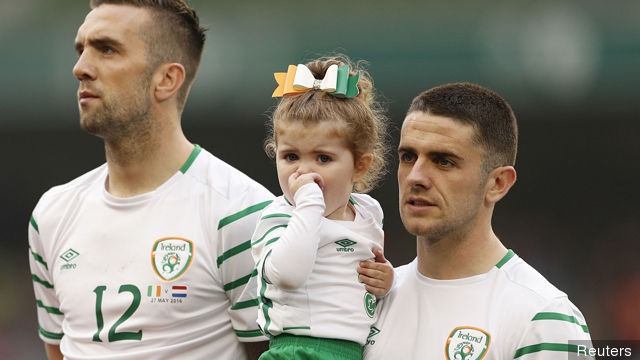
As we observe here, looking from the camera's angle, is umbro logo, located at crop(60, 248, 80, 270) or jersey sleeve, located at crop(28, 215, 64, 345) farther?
jersey sleeve, located at crop(28, 215, 64, 345)

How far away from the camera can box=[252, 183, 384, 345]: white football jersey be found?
314 centimetres

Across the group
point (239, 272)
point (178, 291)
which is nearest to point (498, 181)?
point (239, 272)

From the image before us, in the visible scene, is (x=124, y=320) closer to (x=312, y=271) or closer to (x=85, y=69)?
(x=312, y=271)

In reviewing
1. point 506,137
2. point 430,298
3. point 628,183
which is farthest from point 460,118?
point 628,183

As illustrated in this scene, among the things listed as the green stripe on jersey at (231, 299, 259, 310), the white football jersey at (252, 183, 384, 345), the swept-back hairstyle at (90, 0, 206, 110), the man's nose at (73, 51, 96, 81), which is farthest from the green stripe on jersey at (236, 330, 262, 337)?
the man's nose at (73, 51, 96, 81)

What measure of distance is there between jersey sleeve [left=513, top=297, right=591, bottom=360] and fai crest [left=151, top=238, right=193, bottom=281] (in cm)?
152

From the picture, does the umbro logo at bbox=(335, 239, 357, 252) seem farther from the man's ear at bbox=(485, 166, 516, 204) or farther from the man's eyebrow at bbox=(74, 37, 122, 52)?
the man's eyebrow at bbox=(74, 37, 122, 52)

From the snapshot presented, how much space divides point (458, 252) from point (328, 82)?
0.89 metres

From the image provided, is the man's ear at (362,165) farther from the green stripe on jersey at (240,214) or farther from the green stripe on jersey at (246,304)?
the green stripe on jersey at (246,304)

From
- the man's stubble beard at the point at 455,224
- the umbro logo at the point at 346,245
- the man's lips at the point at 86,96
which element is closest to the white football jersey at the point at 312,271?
the umbro logo at the point at 346,245

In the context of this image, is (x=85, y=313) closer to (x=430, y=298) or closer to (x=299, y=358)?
(x=299, y=358)

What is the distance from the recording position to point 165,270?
3.76 metres

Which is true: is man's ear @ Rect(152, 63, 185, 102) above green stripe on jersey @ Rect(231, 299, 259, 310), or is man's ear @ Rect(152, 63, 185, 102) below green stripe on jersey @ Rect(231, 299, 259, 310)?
above

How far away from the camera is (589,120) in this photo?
11227 millimetres
